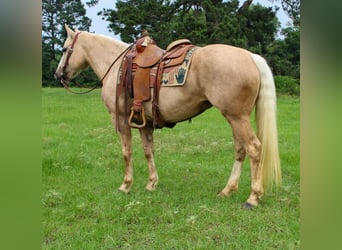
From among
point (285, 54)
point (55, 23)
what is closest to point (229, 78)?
point (285, 54)

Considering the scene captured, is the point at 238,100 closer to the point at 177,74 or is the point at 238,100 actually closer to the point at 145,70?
the point at 177,74

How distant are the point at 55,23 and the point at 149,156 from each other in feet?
56.9

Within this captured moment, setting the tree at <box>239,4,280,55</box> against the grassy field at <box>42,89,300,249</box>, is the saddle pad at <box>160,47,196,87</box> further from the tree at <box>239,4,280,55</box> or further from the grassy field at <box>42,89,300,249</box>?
the tree at <box>239,4,280,55</box>

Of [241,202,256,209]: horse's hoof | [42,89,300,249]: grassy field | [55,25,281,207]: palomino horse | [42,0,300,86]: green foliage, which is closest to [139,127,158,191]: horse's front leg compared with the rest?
[42,89,300,249]: grassy field

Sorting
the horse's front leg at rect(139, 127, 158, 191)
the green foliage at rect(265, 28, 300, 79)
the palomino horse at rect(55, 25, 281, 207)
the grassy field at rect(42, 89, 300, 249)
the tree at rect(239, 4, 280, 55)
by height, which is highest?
the tree at rect(239, 4, 280, 55)

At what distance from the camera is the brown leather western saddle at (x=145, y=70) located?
3.97m

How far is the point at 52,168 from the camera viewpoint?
521 cm

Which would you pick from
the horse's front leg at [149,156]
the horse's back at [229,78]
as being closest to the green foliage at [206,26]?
the horse's front leg at [149,156]

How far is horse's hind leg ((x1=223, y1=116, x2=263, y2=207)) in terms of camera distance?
359 cm

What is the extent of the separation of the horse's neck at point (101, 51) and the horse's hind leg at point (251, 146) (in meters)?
1.93

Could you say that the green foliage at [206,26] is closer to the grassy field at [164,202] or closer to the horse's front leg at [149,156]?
the grassy field at [164,202]

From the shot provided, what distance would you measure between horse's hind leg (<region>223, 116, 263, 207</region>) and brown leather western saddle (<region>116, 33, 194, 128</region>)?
0.93 m
